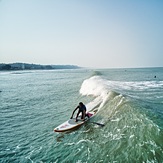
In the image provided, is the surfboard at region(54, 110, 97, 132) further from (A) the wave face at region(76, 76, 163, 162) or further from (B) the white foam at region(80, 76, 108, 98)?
(B) the white foam at region(80, 76, 108, 98)

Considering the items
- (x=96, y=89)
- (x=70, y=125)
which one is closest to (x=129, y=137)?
(x=70, y=125)

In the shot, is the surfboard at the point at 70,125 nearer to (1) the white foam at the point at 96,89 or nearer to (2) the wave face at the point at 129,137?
(2) the wave face at the point at 129,137

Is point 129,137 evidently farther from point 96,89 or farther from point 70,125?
point 96,89

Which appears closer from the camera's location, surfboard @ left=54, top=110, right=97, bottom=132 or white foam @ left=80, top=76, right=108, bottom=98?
surfboard @ left=54, top=110, right=97, bottom=132

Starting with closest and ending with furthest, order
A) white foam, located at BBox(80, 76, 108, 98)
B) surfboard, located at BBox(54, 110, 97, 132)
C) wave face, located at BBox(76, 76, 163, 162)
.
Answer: wave face, located at BBox(76, 76, 163, 162) < surfboard, located at BBox(54, 110, 97, 132) < white foam, located at BBox(80, 76, 108, 98)

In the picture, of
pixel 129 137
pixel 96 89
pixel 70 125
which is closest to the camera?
pixel 129 137

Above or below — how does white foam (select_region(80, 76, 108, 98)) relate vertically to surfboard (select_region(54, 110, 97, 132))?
above

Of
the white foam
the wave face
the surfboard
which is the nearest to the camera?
the wave face

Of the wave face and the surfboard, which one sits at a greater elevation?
the wave face

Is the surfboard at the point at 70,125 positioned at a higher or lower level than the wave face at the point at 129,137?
lower

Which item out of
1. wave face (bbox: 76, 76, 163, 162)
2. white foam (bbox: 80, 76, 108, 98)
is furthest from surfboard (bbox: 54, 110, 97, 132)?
white foam (bbox: 80, 76, 108, 98)

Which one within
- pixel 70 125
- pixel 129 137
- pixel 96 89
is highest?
pixel 96 89

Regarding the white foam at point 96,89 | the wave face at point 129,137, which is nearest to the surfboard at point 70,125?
the wave face at point 129,137

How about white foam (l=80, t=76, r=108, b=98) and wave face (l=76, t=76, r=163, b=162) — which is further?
white foam (l=80, t=76, r=108, b=98)
